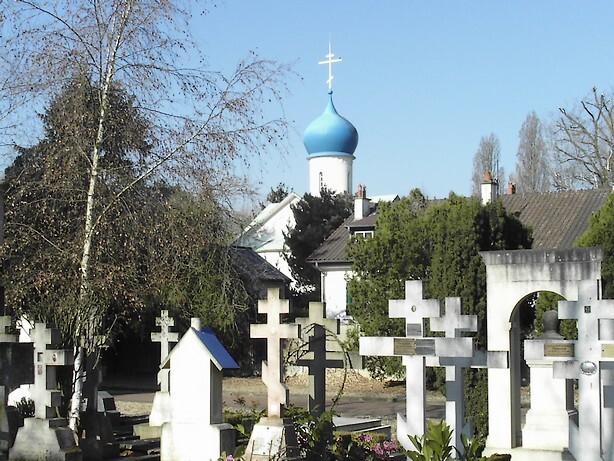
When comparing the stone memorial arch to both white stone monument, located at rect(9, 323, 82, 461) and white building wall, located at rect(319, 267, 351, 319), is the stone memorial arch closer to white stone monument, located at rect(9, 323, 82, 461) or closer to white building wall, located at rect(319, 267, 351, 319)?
white stone monument, located at rect(9, 323, 82, 461)

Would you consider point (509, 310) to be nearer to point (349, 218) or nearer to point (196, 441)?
point (196, 441)

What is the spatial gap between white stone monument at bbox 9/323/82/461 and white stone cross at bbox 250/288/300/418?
8.00 ft

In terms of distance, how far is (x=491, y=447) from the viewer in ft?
44.5

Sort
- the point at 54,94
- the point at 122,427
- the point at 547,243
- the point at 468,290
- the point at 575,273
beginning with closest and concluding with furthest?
1. the point at 575,273
2. the point at 54,94
3. the point at 122,427
4. the point at 468,290
5. the point at 547,243

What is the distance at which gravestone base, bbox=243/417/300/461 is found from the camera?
10297 mm

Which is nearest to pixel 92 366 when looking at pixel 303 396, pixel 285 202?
pixel 303 396

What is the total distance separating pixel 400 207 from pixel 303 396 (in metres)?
6.48

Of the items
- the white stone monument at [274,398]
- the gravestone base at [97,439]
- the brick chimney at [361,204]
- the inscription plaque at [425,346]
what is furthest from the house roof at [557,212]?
the inscription plaque at [425,346]

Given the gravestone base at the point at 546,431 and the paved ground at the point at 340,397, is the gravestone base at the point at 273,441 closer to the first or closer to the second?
the gravestone base at the point at 546,431

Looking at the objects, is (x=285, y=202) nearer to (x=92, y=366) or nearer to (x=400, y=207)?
(x=400, y=207)

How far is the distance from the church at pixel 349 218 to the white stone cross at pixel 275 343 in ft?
31.3

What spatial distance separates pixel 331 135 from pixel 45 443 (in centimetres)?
4384

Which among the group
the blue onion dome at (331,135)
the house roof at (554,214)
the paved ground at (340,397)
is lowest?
the paved ground at (340,397)

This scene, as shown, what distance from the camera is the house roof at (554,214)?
33562 millimetres
